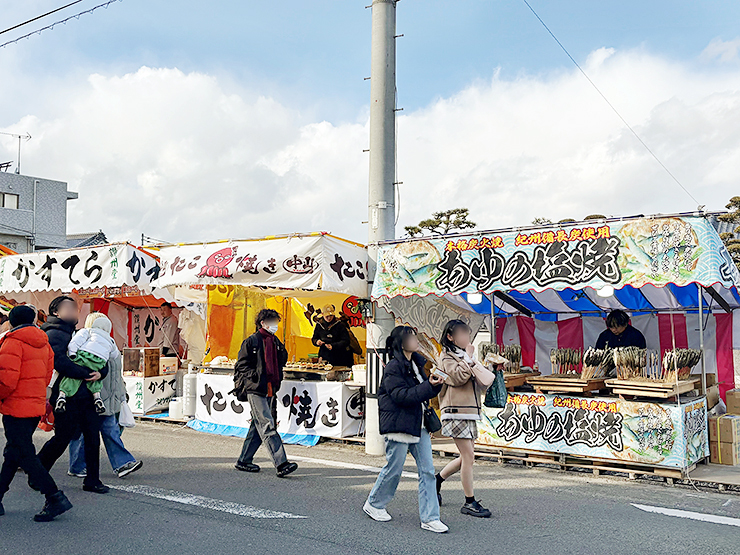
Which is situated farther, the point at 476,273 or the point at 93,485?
the point at 476,273

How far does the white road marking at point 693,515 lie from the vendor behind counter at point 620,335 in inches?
135

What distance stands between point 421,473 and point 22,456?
3267mm

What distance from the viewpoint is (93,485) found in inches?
246

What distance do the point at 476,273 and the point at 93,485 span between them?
4.82m

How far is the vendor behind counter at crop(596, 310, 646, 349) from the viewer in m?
9.16

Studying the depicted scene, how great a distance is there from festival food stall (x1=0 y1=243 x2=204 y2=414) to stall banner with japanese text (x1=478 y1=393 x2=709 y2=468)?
6.53m

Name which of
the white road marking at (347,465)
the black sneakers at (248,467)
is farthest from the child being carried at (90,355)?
the white road marking at (347,465)

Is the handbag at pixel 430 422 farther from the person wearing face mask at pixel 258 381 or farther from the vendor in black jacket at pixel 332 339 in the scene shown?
the vendor in black jacket at pixel 332 339

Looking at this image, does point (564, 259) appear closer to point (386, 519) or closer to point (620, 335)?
point (620, 335)

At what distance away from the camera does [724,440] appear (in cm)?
760

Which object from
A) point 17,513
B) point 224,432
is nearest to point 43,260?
point 224,432

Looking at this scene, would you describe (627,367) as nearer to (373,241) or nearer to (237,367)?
(373,241)

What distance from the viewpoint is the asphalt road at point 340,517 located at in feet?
15.7

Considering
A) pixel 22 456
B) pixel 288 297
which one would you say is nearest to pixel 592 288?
pixel 22 456
